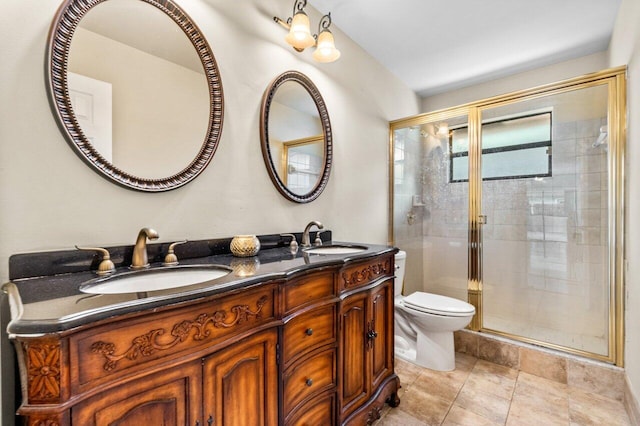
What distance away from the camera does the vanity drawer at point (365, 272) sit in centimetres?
136

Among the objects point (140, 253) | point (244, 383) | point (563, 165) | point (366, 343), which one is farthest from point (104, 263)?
point (563, 165)

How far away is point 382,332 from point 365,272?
1.40ft

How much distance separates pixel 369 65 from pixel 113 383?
2699mm

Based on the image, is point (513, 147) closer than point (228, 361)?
No

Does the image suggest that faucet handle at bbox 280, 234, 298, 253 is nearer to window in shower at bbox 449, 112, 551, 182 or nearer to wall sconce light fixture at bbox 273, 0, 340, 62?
wall sconce light fixture at bbox 273, 0, 340, 62

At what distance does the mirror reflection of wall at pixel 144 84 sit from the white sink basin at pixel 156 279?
16.2 inches

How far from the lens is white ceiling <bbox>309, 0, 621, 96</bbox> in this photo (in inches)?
78.5

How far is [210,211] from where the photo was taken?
4.66 ft

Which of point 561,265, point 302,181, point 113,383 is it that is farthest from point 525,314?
point 113,383

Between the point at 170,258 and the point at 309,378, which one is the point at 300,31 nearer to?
the point at 170,258

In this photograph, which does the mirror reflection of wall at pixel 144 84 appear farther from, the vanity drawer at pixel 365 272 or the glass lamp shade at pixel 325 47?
the vanity drawer at pixel 365 272

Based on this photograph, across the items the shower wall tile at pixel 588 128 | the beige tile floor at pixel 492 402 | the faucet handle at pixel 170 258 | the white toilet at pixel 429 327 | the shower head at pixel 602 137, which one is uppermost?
the shower wall tile at pixel 588 128

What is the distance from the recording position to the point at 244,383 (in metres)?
0.91

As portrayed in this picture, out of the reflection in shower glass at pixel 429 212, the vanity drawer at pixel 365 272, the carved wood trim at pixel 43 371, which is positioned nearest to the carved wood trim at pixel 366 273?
the vanity drawer at pixel 365 272
